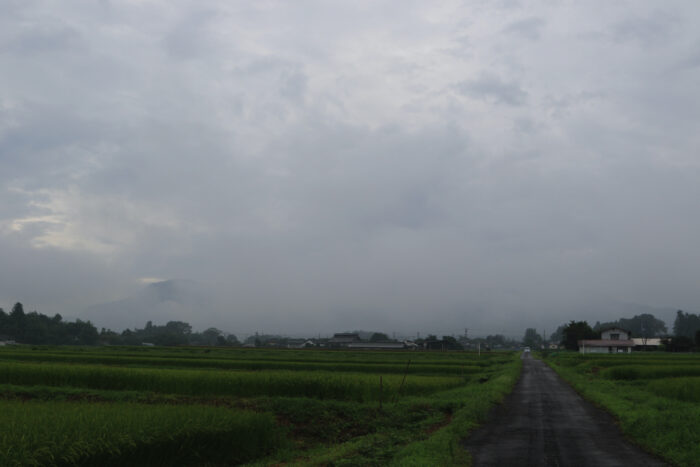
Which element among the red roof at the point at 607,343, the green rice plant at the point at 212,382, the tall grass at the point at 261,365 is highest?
the green rice plant at the point at 212,382

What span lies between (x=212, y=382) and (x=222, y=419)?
42.3 ft

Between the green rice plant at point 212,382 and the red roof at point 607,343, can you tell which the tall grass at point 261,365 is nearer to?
the green rice plant at point 212,382

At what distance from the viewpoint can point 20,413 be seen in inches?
565

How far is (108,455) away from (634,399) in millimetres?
25266

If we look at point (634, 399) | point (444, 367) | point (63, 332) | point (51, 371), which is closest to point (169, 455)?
point (51, 371)

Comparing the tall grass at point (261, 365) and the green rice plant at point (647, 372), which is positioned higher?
the green rice plant at point (647, 372)

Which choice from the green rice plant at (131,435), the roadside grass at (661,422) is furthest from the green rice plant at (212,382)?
the roadside grass at (661,422)

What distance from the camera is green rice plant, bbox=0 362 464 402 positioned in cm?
2606

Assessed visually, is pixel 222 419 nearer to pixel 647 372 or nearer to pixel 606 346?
pixel 647 372

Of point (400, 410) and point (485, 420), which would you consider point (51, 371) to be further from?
point (485, 420)

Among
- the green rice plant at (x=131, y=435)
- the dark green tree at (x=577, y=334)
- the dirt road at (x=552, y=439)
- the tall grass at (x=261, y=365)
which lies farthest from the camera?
the dark green tree at (x=577, y=334)

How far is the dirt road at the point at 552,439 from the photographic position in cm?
1326

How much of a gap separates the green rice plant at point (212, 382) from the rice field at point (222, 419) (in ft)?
0.19

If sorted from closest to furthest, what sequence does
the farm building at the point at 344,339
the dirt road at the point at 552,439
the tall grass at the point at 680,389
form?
1. the dirt road at the point at 552,439
2. the tall grass at the point at 680,389
3. the farm building at the point at 344,339
